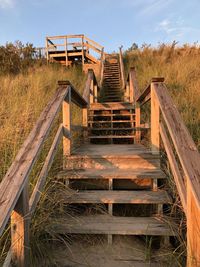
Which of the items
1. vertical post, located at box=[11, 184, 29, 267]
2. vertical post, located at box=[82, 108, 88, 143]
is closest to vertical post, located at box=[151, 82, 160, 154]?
vertical post, located at box=[82, 108, 88, 143]

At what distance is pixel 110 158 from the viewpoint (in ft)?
9.76

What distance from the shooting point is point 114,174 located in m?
2.67

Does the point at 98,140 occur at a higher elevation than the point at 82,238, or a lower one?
higher

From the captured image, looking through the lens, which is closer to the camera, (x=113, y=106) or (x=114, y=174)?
(x=114, y=174)

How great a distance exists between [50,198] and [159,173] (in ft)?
3.98

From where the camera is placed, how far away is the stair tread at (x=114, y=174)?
2622 mm

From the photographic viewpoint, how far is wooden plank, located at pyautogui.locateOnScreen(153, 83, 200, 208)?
1.39 meters

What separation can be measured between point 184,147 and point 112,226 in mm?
966

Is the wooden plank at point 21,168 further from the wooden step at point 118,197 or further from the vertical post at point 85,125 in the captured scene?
the vertical post at point 85,125

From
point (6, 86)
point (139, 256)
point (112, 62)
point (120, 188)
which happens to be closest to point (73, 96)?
point (120, 188)

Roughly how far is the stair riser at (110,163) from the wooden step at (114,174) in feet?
0.40

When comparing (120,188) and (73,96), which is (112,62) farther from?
(120,188)

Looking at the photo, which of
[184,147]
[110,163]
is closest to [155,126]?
[110,163]

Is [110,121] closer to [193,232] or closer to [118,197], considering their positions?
[118,197]
